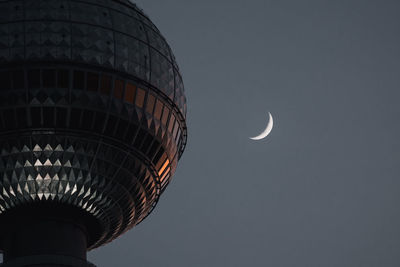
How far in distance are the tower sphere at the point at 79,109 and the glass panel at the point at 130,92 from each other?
0.19ft

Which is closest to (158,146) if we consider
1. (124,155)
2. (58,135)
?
(124,155)

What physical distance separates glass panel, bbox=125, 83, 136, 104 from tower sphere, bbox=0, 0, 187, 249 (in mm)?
59

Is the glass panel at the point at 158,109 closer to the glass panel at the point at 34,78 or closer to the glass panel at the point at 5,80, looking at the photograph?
the glass panel at the point at 34,78

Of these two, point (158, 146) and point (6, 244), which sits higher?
point (158, 146)

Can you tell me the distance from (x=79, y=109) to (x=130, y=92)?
2934 mm

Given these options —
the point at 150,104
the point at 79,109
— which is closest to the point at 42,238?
the point at 79,109

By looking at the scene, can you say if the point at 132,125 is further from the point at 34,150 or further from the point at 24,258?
the point at 24,258

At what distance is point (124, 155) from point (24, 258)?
7.41 m

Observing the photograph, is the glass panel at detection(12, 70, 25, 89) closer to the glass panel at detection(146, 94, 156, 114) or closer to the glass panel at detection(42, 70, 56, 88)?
the glass panel at detection(42, 70, 56, 88)

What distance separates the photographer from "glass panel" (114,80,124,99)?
132 ft

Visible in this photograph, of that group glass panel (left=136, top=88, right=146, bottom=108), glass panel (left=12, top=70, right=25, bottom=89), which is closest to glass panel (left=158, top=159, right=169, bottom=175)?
glass panel (left=136, top=88, right=146, bottom=108)

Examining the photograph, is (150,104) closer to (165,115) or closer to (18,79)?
(165,115)

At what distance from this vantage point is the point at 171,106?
141 ft

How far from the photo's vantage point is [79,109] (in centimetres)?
3947
